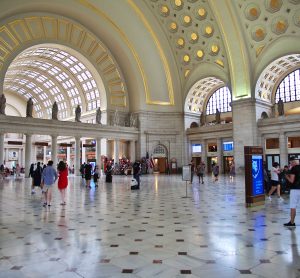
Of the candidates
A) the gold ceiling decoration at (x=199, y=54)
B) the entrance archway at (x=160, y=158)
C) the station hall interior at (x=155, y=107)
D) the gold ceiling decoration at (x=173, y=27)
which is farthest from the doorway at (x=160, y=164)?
the gold ceiling decoration at (x=173, y=27)

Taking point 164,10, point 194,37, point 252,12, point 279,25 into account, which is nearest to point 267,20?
point 279,25

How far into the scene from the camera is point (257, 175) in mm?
10133

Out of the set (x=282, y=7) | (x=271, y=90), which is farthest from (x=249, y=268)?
(x=271, y=90)

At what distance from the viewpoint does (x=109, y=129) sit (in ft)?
104

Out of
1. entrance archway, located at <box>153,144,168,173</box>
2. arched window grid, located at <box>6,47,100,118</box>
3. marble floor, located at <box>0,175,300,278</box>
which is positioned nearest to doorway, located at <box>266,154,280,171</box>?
entrance archway, located at <box>153,144,168,173</box>

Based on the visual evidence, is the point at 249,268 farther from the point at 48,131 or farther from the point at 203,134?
the point at 203,134

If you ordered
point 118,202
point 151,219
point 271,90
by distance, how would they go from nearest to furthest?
point 151,219 < point 118,202 < point 271,90

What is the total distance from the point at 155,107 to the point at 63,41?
12.4 metres

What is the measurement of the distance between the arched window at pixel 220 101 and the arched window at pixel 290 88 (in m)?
6.26

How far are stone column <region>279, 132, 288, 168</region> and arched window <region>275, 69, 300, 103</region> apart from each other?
17.9ft

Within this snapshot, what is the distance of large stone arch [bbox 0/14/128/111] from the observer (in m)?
27.1

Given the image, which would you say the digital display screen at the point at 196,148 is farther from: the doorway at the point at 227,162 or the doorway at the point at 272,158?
the doorway at the point at 272,158

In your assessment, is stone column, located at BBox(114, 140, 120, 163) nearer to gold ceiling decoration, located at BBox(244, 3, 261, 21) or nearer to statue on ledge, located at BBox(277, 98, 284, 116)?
statue on ledge, located at BBox(277, 98, 284, 116)

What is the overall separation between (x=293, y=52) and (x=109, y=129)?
744 inches
